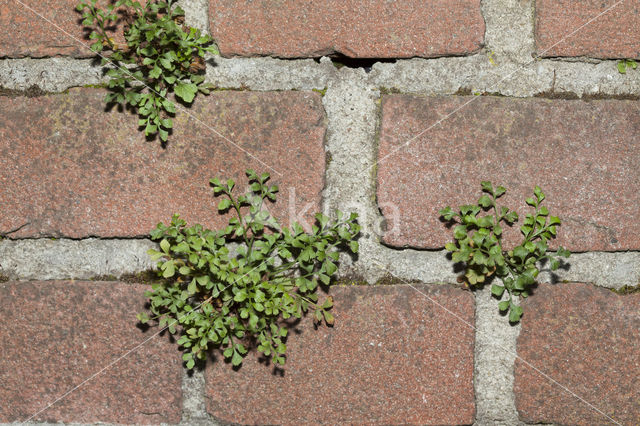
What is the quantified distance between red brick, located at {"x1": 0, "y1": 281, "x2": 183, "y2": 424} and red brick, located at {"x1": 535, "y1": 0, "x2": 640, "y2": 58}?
98cm

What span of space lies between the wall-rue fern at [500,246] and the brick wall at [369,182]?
3 centimetres

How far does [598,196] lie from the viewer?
1042mm

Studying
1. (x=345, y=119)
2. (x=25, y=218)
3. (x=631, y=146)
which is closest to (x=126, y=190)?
(x=25, y=218)

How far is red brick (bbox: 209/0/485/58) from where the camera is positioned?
1.03 metres

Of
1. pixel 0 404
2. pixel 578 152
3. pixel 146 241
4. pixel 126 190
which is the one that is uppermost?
pixel 578 152

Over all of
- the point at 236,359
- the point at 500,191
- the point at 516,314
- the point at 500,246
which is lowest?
the point at 236,359

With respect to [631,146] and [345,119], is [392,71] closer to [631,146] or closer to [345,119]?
[345,119]

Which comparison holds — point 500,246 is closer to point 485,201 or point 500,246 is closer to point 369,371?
point 485,201

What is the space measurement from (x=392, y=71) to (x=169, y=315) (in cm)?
68

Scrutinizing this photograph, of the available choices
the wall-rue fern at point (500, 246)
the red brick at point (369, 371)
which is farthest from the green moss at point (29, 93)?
the wall-rue fern at point (500, 246)

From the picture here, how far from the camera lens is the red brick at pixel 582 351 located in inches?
41.6

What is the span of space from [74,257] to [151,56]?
0.44 meters

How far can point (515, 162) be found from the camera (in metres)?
1.04

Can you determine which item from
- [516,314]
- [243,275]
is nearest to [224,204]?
[243,275]
